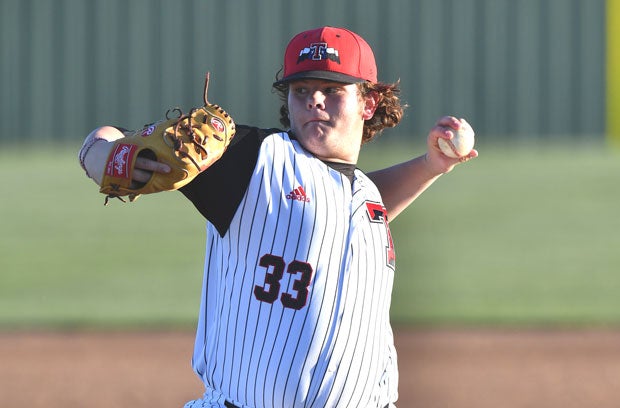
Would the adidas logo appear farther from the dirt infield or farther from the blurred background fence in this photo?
the blurred background fence

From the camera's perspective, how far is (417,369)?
6.55 metres

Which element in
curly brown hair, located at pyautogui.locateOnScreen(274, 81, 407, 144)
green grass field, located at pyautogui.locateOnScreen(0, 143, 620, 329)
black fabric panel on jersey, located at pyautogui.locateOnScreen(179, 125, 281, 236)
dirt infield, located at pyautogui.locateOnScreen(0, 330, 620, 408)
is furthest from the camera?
green grass field, located at pyautogui.locateOnScreen(0, 143, 620, 329)

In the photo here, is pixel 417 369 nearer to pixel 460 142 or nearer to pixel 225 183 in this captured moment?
pixel 460 142

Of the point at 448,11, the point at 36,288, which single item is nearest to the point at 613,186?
the point at 448,11

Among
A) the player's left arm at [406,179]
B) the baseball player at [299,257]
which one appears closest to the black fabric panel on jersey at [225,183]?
the baseball player at [299,257]

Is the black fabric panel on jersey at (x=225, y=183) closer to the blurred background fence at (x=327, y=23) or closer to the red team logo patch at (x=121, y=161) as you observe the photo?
the red team logo patch at (x=121, y=161)

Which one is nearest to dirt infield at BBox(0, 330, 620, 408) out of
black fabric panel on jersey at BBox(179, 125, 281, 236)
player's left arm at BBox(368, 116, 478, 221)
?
player's left arm at BBox(368, 116, 478, 221)

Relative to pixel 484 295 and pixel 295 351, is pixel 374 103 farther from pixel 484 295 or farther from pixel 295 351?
pixel 484 295

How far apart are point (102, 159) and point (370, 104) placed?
0.84 metres

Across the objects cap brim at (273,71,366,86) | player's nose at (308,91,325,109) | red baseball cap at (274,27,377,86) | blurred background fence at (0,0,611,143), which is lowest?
player's nose at (308,91,325,109)

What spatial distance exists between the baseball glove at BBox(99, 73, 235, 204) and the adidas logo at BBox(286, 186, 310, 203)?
0.79 feet

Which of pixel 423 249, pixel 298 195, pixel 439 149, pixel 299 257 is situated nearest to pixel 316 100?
pixel 298 195

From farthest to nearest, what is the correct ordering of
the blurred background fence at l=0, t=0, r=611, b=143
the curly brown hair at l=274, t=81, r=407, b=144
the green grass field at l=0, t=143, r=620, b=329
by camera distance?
the blurred background fence at l=0, t=0, r=611, b=143, the green grass field at l=0, t=143, r=620, b=329, the curly brown hair at l=274, t=81, r=407, b=144

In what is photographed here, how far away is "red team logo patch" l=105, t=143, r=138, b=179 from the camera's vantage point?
7.66 feet
